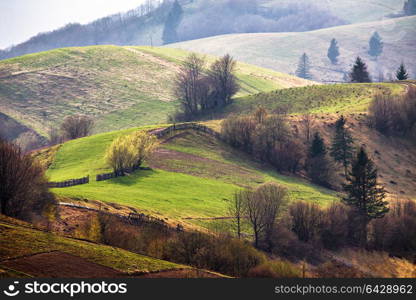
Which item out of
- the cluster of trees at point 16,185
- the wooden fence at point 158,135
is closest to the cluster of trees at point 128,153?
the wooden fence at point 158,135

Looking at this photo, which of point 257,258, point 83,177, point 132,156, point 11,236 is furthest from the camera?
point 132,156

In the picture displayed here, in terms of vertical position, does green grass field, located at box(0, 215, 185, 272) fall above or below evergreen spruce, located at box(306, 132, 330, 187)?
above

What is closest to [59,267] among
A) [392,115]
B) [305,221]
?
[305,221]

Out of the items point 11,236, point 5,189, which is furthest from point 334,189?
point 11,236

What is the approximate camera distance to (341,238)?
76000 mm

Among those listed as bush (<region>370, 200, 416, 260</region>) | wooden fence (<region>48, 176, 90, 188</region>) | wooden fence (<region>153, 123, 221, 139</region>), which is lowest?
bush (<region>370, 200, 416, 260</region>)

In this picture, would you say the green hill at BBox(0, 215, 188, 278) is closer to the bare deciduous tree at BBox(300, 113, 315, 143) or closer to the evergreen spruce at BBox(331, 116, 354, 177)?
the evergreen spruce at BBox(331, 116, 354, 177)

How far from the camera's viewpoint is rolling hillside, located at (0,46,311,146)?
515ft

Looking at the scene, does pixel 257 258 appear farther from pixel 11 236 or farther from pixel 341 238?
pixel 341 238

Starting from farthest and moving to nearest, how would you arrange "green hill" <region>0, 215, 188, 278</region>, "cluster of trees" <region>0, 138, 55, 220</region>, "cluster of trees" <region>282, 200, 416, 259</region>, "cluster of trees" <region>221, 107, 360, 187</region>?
1. "cluster of trees" <region>221, 107, 360, 187</region>
2. "cluster of trees" <region>282, 200, 416, 259</region>
3. "cluster of trees" <region>0, 138, 55, 220</region>
4. "green hill" <region>0, 215, 188, 278</region>

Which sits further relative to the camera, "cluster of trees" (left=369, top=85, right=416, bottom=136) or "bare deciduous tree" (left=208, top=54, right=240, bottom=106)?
"bare deciduous tree" (left=208, top=54, right=240, bottom=106)

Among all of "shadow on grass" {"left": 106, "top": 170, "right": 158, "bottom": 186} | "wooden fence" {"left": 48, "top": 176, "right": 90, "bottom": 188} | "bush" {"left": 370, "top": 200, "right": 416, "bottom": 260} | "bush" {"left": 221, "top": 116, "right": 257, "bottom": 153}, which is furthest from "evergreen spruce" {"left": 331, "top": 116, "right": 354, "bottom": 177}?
"wooden fence" {"left": 48, "top": 176, "right": 90, "bottom": 188}

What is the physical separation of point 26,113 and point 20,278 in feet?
412

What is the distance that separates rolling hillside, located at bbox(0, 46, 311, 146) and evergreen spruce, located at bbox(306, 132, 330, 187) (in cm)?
5325
